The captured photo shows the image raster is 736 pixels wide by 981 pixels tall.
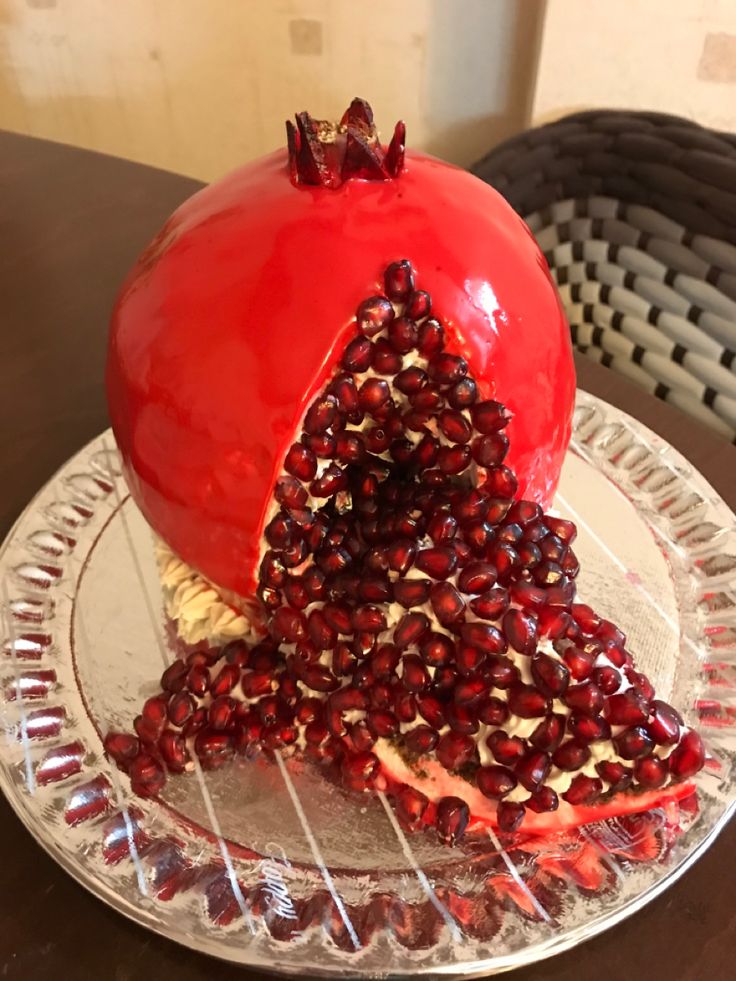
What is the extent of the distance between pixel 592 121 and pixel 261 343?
0.84 metres

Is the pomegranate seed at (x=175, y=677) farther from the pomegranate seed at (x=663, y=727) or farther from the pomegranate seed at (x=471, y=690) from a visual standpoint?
the pomegranate seed at (x=663, y=727)

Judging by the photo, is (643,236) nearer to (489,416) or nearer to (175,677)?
(489,416)

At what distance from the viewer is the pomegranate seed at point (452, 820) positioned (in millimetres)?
559

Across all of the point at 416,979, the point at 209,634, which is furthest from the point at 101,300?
the point at 416,979

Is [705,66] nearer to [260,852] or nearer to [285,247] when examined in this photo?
[285,247]

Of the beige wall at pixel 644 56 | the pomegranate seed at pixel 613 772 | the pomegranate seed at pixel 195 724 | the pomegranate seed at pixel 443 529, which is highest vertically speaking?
the beige wall at pixel 644 56

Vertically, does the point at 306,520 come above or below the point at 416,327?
below

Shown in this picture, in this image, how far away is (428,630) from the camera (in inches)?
22.0

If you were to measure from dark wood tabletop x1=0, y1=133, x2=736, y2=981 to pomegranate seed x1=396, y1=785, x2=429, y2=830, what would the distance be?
0.10m

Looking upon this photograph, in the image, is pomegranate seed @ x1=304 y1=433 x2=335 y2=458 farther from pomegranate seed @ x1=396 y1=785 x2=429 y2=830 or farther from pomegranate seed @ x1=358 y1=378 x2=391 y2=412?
pomegranate seed @ x1=396 y1=785 x2=429 y2=830

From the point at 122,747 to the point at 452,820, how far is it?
215mm

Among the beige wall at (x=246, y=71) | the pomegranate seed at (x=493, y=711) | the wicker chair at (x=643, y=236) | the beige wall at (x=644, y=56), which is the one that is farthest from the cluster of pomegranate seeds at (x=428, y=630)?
the beige wall at (x=246, y=71)

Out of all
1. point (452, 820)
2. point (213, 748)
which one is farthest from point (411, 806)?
point (213, 748)

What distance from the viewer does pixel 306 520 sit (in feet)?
1.88
